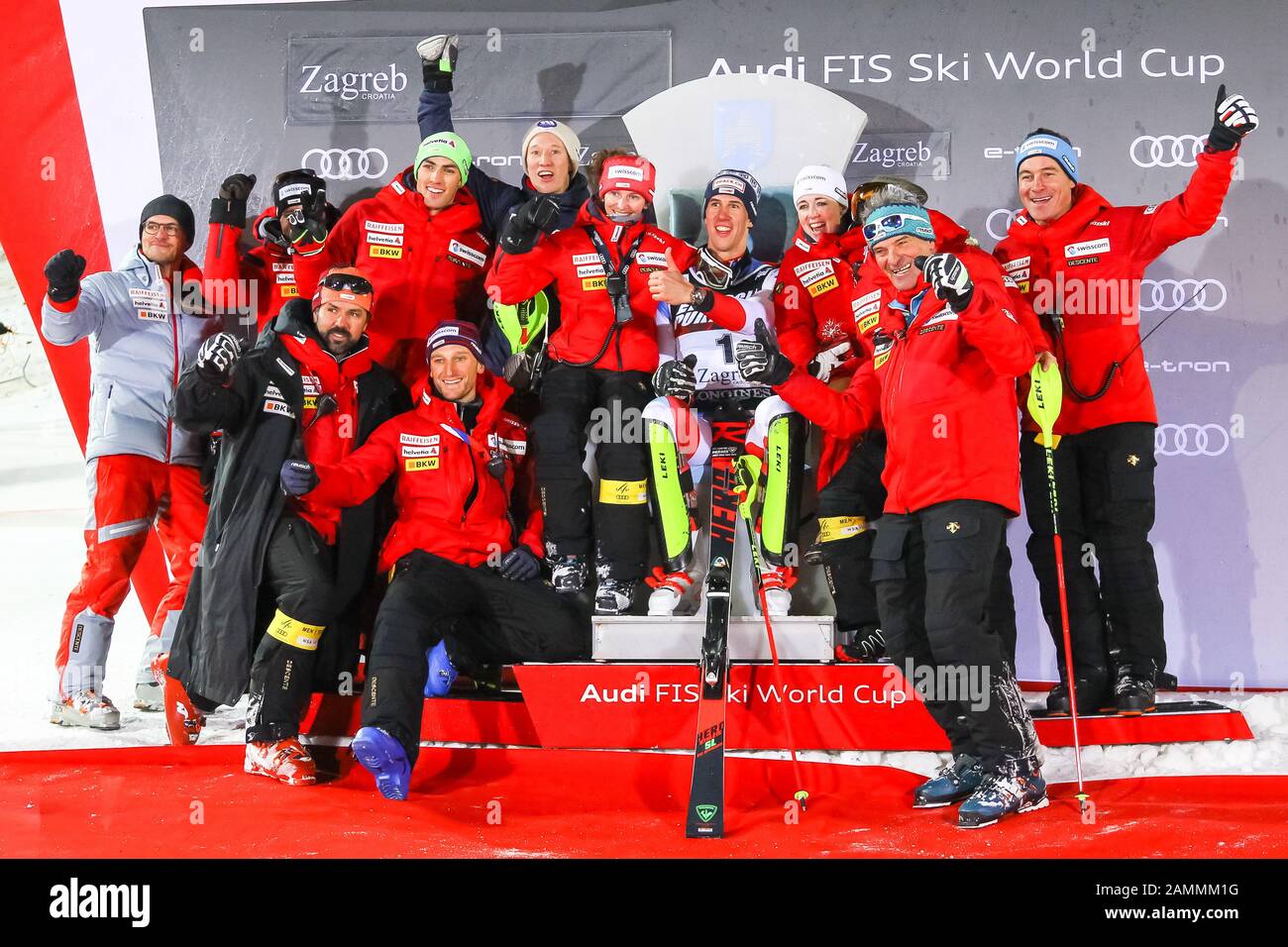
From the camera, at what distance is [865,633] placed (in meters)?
4.31

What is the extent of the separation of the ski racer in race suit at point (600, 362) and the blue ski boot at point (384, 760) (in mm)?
913

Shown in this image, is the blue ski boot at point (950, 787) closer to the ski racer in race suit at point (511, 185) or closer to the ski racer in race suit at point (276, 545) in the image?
the ski racer in race suit at point (276, 545)

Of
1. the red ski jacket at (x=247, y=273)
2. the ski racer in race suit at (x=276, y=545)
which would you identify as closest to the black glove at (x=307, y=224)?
the red ski jacket at (x=247, y=273)

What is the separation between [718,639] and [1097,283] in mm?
1880

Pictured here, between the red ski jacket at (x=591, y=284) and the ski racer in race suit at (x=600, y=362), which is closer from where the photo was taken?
the ski racer in race suit at (x=600, y=362)

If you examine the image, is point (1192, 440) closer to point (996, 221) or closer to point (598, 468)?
point (996, 221)

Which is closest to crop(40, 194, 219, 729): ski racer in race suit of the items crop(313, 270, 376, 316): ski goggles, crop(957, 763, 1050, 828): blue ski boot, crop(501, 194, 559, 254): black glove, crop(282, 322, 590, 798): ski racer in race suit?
crop(313, 270, 376, 316): ski goggles

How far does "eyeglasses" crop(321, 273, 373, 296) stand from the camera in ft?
14.5

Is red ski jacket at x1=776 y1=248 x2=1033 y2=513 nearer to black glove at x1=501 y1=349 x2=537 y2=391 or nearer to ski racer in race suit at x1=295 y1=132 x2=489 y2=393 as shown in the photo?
black glove at x1=501 y1=349 x2=537 y2=391

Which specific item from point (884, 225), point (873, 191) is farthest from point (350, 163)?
point (884, 225)

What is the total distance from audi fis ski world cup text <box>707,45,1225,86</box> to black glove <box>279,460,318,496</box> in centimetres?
263

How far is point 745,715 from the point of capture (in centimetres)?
421

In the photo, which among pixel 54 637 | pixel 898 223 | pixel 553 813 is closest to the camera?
pixel 553 813

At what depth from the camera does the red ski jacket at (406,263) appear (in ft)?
15.9
